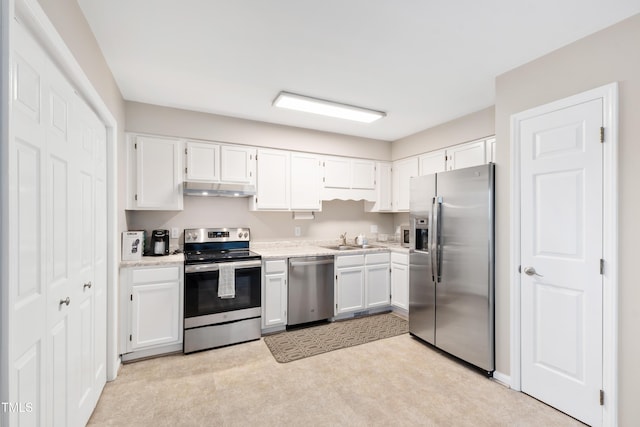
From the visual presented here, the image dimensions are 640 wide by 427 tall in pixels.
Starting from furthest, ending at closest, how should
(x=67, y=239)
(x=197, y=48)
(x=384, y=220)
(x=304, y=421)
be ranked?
(x=384, y=220) < (x=197, y=48) < (x=304, y=421) < (x=67, y=239)

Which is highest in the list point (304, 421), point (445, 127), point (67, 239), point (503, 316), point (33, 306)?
point (445, 127)

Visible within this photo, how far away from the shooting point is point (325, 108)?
3.19 metres

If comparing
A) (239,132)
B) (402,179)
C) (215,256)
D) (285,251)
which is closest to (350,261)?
(285,251)

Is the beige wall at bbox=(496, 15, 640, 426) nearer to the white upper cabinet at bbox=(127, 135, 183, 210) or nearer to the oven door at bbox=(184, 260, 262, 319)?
the oven door at bbox=(184, 260, 262, 319)

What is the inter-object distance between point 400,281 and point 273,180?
2.18 metres

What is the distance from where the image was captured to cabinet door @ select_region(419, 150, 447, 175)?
3.79 metres

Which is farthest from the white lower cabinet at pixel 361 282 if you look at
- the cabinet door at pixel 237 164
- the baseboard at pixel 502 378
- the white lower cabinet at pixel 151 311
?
the white lower cabinet at pixel 151 311

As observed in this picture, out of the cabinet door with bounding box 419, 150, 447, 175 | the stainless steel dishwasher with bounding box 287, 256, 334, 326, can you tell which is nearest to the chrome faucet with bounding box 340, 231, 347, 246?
the stainless steel dishwasher with bounding box 287, 256, 334, 326

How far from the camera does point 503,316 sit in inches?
96.0

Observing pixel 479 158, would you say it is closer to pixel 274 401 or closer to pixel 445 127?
pixel 445 127

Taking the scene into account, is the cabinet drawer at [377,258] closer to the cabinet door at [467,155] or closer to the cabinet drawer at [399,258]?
the cabinet drawer at [399,258]

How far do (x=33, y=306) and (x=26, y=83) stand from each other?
901mm

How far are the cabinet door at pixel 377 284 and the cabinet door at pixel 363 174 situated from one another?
1.22m

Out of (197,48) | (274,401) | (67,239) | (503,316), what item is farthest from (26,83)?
(503,316)
